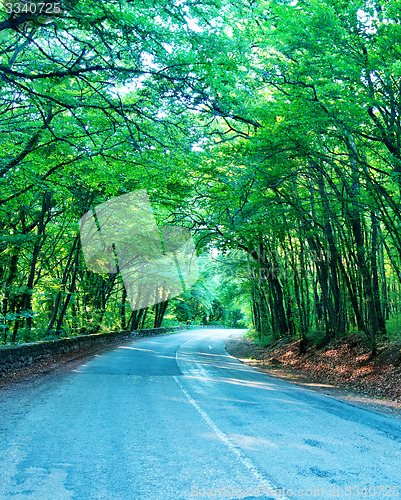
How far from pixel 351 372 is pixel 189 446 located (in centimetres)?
850

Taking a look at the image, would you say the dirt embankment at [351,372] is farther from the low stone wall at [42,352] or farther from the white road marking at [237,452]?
the low stone wall at [42,352]

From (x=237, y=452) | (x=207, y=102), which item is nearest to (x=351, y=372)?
(x=237, y=452)

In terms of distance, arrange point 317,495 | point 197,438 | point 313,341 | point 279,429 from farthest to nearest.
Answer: point 313,341
point 279,429
point 197,438
point 317,495

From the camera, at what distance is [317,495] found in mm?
3057

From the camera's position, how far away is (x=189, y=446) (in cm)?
427

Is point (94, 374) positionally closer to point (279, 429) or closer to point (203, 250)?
point (279, 429)

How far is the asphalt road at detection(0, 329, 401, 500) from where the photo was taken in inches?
126

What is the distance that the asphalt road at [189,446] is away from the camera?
319cm

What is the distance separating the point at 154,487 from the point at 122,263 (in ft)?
69.9

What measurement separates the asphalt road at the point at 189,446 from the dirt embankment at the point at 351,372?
4.91 feet

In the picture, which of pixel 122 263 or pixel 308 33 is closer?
pixel 308 33

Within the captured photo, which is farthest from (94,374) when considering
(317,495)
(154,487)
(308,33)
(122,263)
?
(122,263)

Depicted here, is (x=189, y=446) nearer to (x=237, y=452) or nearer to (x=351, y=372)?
(x=237, y=452)

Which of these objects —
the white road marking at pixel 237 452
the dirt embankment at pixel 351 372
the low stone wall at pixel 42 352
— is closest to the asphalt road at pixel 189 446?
the white road marking at pixel 237 452
